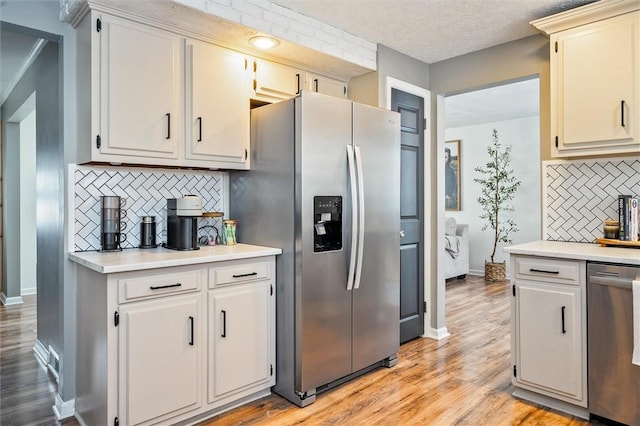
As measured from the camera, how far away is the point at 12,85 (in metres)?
4.36

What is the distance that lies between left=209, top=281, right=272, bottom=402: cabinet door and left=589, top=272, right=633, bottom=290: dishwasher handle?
1848mm

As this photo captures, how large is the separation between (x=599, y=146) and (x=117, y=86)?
2875 mm

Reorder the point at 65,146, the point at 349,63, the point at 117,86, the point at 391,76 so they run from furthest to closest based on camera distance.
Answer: the point at 391,76 → the point at 349,63 → the point at 65,146 → the point at 117,86

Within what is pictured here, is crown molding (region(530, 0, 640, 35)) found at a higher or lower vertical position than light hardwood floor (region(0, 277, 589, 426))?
higher

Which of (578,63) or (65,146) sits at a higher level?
(578,63)

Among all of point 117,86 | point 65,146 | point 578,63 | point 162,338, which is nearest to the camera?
point 162,338

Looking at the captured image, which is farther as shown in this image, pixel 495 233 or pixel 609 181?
pixel 495 233

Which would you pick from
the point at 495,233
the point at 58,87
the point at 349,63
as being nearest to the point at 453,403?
the point at 349,63

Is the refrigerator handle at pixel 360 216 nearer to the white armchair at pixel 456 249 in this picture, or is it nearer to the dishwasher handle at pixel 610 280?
the dishwasher handle at pixel 610 280

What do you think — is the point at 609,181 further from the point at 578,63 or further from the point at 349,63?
the point at 349,63

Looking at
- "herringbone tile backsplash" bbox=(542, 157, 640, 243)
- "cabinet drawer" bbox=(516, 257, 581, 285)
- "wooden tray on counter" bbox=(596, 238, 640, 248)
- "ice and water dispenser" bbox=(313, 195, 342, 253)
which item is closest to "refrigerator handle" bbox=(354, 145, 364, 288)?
"ice and water dispenser" bbox=(313, 195, 342, 253)

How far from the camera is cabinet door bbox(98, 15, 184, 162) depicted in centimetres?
230

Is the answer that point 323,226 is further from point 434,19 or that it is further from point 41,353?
point 41,353

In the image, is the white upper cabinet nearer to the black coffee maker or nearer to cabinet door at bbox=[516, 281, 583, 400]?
cabinet door at bbox=[516, 281, 583, 400]
